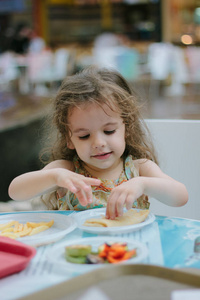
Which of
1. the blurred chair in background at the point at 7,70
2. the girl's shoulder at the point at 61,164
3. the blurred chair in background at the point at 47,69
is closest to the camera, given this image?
the girl's shoulder at the point at 61,164

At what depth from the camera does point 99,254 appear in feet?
2.77

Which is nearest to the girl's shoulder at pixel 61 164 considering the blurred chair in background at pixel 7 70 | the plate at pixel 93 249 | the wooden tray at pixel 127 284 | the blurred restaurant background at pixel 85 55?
the plate at pixel 93 249

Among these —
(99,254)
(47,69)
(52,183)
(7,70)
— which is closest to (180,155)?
(52,183)

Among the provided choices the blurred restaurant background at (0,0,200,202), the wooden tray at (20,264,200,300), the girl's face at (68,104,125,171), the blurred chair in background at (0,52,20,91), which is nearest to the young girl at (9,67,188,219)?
the girl's face at (68,104,125,171)

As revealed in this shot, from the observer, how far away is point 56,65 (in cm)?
974

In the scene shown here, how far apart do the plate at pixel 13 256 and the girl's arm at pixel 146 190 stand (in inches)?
11.0

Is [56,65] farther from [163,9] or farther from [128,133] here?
[128,133]

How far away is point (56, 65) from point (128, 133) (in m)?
8.41

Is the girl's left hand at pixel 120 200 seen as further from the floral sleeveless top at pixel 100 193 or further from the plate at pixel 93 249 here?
the floral sleeveless top at pixel 100 193

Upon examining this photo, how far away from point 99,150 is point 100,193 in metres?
0.18

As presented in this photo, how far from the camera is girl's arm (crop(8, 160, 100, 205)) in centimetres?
113

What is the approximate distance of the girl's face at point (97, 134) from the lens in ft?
4.47

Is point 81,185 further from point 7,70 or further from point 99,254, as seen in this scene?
point 7,70

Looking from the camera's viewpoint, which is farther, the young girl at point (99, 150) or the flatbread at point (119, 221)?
the young girl at point (99, 150)
